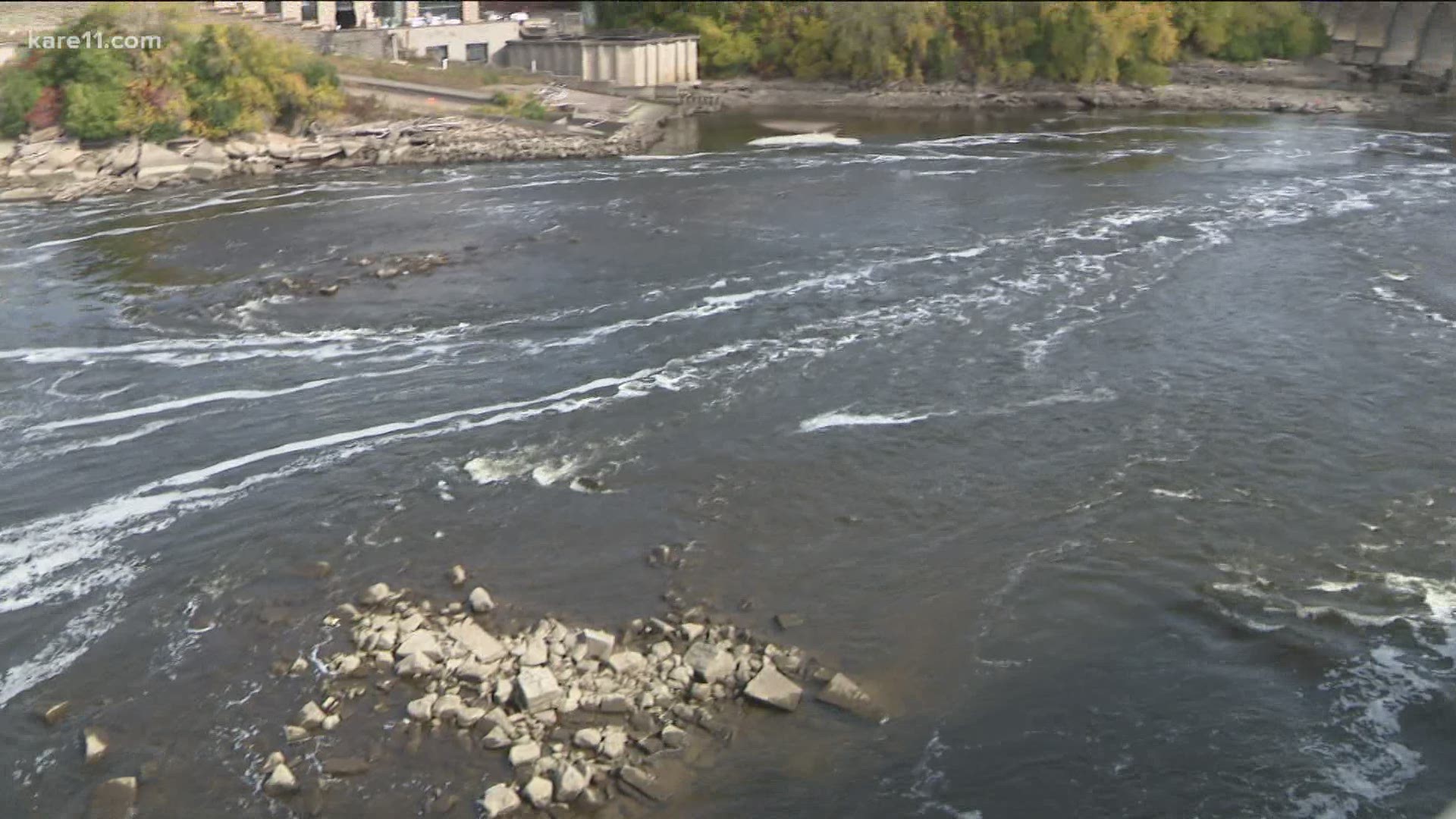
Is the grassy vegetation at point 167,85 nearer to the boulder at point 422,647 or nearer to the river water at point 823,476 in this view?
the river water at point 823,476

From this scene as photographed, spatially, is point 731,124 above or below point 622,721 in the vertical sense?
above

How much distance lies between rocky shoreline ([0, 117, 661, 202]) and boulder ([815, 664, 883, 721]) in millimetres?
42463

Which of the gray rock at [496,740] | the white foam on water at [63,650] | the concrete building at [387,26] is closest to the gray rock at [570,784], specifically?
the gray rock at [496,740]

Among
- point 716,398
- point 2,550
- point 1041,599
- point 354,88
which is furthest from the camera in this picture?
point 354,88

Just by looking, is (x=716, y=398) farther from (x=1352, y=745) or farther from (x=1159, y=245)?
(x=1159, y=245)

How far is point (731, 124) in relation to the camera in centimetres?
6838

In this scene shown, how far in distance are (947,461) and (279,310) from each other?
20.0m

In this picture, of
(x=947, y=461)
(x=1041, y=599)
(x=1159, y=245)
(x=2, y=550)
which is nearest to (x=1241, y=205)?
(x=1159, y=245)

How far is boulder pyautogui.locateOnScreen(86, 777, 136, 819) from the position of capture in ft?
55.2

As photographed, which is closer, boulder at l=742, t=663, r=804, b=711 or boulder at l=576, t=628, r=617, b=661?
boulder at l=742, t=663, r=804, b=711

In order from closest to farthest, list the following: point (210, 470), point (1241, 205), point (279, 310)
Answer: point (210, 470) < point (279, 310) < point (1241, 205)

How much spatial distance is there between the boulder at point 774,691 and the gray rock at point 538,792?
331cm

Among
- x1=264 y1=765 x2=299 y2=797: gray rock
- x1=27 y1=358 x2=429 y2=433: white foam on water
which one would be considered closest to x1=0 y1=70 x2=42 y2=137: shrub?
x1=27 y1=358 x2=429 y2=433: white foam on water

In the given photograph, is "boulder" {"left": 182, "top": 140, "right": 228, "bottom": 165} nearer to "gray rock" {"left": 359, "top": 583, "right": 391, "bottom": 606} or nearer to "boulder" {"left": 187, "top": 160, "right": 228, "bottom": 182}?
"boulder" {"left": 187, "top": 160, "right": 228, "bottom": 182}
